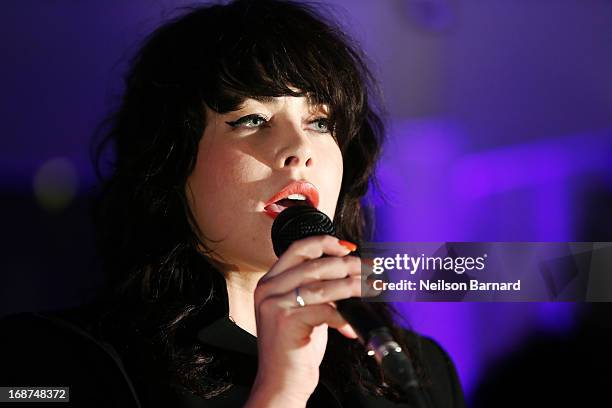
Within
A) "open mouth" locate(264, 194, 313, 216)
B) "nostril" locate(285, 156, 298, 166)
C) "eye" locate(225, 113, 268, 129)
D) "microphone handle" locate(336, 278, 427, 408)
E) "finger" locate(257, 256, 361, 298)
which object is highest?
"eye" locate(225, 113, 268, 129)

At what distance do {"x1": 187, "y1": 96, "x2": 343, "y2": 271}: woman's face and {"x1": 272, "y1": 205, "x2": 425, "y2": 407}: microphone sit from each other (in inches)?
6.6

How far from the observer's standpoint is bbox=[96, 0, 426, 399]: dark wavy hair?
1.29 metres

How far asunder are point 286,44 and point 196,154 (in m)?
0.25

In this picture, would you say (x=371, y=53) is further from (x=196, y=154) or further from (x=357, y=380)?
(x=357, y=380)

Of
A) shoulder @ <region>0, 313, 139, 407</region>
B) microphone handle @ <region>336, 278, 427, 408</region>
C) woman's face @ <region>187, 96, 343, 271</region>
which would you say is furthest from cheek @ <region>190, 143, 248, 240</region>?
microphone handle @ <region>336, 278, 427, 408</region>

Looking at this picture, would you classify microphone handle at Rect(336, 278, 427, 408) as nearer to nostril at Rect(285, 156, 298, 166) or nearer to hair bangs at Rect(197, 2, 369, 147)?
nostril at Rect(285, 156, 298, 166)

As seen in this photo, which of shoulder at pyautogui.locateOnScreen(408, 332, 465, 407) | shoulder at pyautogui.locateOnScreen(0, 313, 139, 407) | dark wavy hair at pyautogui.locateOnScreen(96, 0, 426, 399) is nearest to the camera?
shoulder at pyautogui.locateOnScreen(0, 313, 139, 407)

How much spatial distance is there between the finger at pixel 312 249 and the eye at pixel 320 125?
442 mm

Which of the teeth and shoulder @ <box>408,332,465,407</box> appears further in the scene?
shoulder @ <box>408,332,465,407</box>

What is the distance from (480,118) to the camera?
1880 millimetres

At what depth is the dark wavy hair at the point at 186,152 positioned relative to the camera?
1289 mm

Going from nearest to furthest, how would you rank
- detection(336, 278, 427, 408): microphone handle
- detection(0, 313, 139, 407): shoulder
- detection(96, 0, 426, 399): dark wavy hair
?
detection(336, 278, 427, 408): microphone handle, detection(0, 313, 139, 407): shoulder, detection(96, 0, 426, 399): dark wavy hair

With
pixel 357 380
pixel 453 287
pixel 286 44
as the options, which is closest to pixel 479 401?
pixel 453 287

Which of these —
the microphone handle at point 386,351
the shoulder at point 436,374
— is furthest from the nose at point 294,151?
the shoulder at point 436,374
